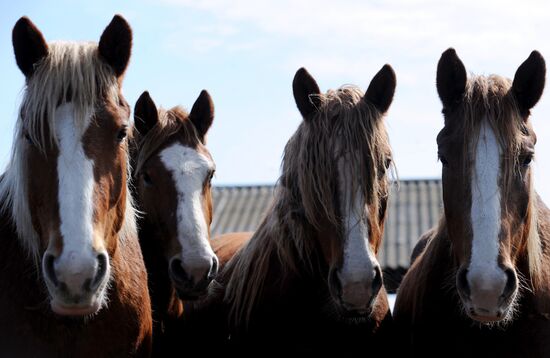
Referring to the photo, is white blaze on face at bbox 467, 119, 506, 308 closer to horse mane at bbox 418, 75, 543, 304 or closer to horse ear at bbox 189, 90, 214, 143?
horse mane at bbox 418, 75, 543, 304

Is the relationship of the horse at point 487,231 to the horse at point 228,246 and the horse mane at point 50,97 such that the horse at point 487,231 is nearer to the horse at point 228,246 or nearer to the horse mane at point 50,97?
the horse at point 228,246

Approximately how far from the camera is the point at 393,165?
4.81 meters

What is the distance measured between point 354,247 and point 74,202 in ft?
5.13

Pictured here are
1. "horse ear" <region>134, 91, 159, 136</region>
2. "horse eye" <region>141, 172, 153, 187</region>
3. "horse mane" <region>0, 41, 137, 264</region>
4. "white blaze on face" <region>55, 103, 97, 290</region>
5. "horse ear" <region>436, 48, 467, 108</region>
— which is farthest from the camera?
"horse ear" <region>134, 91, 159, 136</region>

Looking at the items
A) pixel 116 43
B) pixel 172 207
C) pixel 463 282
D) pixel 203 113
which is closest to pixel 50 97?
pixel 116 43

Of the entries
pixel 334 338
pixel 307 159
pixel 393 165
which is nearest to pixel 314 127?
pixel 307 159

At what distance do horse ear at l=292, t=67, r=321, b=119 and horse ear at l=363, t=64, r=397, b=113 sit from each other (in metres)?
0.33

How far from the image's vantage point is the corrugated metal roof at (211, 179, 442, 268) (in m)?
14.6

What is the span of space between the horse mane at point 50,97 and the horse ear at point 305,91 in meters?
1.27

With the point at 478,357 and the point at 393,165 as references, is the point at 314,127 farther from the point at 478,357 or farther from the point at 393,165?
the point at 478,357

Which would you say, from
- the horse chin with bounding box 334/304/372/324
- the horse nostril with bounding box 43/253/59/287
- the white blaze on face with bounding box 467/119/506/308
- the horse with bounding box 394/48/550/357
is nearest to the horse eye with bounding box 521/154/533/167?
the horse with bounding box 394/48/550/357

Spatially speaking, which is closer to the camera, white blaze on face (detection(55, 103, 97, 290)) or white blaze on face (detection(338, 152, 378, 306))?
white blaze on face (detection(55, 103, 97, 290))

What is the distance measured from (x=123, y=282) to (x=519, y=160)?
2366 mm

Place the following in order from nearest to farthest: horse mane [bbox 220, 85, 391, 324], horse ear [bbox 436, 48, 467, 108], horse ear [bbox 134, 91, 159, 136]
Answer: horse mane [bbox 220, 85, 391, 324] < horse ear [bbox 436, 48, 467, 108] < horse ear [bbox 134, 91, 159, 136]
